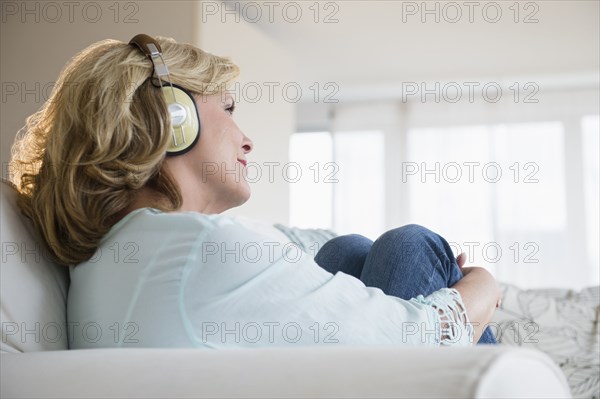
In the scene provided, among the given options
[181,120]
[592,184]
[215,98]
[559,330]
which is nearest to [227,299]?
[181,120]

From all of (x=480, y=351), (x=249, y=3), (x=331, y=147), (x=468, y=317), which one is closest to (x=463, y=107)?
(x=331, y=147)

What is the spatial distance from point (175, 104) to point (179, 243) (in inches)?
14.2

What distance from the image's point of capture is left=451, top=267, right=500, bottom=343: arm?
A: 1.13 meters

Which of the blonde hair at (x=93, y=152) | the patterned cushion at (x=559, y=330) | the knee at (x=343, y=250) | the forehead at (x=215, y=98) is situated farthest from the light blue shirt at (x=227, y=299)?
the patterned cushion at (x=559, y=330)

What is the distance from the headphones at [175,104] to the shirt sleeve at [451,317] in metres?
0.46

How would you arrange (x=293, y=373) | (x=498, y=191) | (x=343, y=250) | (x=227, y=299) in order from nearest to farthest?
(x=293, y=373) < (x=227, y=299) < (x=343, y=250) < (x=498, y=191)

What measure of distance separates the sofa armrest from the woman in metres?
0.19

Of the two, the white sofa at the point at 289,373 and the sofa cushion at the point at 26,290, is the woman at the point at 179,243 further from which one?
the white sofa at the point at 289,373

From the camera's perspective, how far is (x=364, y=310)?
91 cm

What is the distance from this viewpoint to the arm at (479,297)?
3.72 feet

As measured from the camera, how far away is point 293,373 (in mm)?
589

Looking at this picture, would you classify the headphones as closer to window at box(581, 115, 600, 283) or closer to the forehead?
the forehead

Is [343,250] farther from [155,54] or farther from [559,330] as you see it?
[559,330]

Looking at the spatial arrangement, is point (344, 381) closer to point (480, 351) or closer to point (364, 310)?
point (480, 351)
